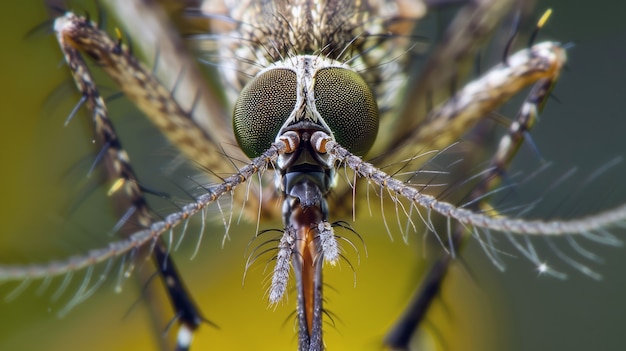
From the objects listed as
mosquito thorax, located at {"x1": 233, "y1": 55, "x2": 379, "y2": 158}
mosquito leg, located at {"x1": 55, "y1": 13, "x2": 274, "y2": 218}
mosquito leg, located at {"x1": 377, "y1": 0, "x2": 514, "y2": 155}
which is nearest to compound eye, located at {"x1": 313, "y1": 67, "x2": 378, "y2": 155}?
mosquito thorax, located at {"x1": 233, "y1": 55, "x2": 379, "y2": 158}

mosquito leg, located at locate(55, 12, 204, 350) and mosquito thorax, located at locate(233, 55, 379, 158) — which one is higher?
mosquito thorax, located at locate(233, 55, 379, 158)

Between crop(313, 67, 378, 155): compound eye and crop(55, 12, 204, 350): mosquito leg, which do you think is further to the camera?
crop(55, 12, 204, 350): mosquito leg

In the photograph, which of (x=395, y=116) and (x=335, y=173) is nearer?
(x=335, y=173)

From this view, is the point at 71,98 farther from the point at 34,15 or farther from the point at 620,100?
the point at 620,100

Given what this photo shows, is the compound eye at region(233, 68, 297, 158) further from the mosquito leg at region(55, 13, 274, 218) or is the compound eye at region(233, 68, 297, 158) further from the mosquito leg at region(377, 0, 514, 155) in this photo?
the mosquito leg at region(377, 0, 514, 155)

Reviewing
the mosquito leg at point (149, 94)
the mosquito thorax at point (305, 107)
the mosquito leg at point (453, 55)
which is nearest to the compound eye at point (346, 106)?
the mosquito thorax at point (305, 107)

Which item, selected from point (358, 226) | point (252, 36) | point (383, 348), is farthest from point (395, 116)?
point (383, 348)

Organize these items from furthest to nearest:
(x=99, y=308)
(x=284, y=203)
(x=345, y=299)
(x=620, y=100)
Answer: (x=620, y=100), (x=99, y=308), (x=345, y=299), (x=284, y=203)

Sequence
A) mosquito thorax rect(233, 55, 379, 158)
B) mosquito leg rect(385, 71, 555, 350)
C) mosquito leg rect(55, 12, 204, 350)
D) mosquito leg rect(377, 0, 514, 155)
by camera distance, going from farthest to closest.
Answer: mosquito leg rect(377, 0, 514, 155) < mosquito leg rect(385, 71, 555, 350) < mosquito leg rect(55, 12, 204, 350) < mosquito thorax rect(233, 55, 379, 158)

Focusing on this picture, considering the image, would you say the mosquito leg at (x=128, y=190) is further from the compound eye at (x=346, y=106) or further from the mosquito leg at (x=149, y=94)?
the compound eye at (x=346, y=106)
